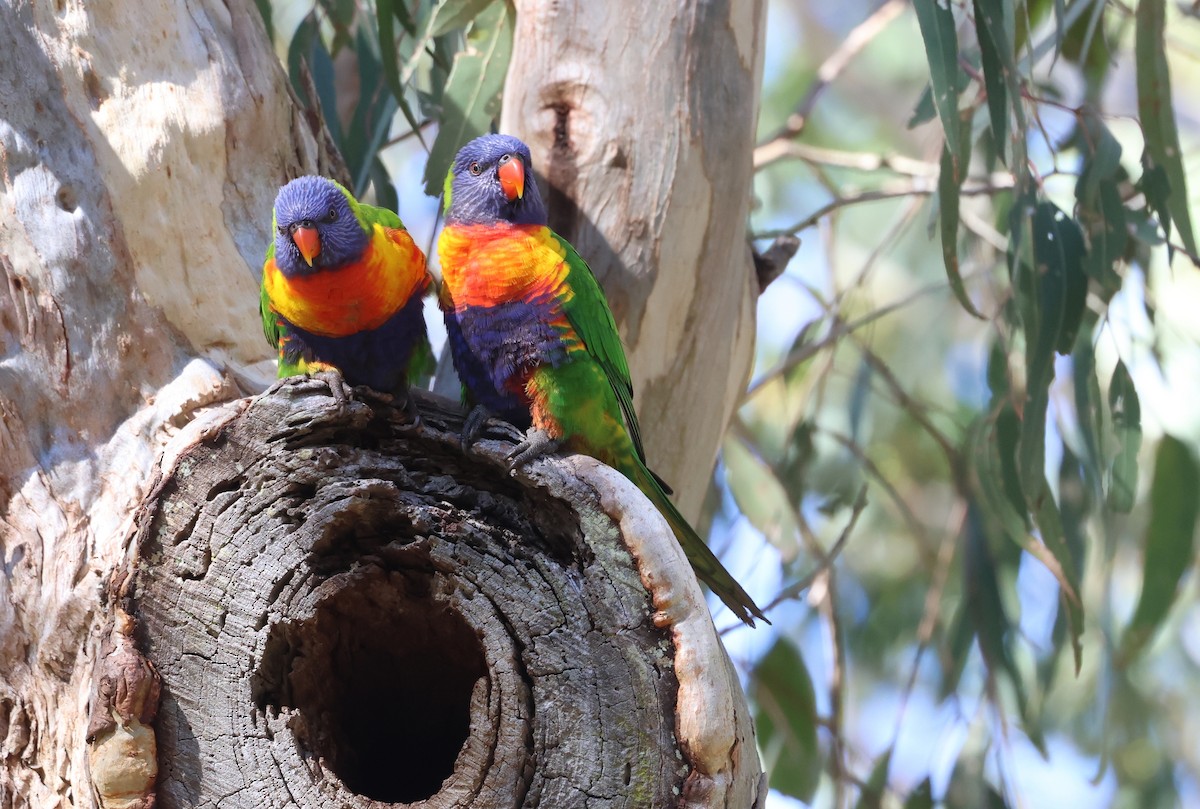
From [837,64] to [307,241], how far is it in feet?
7.84

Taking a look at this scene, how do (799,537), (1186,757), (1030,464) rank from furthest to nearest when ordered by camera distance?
1. (1186,757)
2. (799,537)
3. (1030,464)

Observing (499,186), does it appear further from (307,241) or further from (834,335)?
(834,335)

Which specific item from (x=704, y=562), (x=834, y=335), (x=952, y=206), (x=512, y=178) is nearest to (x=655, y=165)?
(x=512, y=178)

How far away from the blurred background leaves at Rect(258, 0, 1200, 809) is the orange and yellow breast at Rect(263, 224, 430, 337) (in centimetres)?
40

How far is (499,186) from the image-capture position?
211cm

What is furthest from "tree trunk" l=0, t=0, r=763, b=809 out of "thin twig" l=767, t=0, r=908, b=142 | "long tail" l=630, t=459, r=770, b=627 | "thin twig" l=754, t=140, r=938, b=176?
"thin twig" l=767, t=0, r=908, b=142

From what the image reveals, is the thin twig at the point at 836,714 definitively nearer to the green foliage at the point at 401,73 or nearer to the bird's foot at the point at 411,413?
the green foliage at the point at 401,73

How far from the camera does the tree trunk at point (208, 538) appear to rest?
1580 mm

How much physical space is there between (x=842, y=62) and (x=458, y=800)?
2877mm

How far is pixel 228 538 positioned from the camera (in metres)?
1.67

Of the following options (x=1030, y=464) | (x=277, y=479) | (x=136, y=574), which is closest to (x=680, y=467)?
(x=1030, y=464)

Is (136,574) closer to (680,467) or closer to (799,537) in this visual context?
(680,467)

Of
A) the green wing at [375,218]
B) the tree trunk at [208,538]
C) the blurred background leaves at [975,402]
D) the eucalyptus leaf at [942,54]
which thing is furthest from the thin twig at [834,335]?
the tree trunk at [208,538]

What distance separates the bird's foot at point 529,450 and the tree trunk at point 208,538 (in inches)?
2.1
